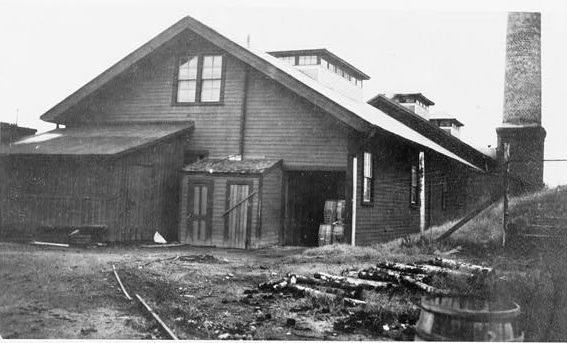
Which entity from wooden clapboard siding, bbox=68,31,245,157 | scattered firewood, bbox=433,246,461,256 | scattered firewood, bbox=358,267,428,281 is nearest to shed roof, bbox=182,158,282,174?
wooden clapboard siding, bbox=68,31,245,157

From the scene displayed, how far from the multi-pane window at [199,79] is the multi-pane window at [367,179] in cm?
465

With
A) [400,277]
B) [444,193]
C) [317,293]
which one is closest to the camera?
[317,293]

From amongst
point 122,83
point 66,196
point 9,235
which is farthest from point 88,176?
point 122,83

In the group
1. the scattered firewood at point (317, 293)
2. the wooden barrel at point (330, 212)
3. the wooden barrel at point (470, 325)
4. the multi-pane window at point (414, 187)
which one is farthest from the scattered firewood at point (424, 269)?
the multi-pane window at point (414, 187)

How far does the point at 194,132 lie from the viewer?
1571 cm

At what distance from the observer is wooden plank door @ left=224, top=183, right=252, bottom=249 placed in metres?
13.9

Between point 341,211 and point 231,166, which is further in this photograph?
point 231,166

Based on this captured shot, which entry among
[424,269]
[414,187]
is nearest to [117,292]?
[424,269]

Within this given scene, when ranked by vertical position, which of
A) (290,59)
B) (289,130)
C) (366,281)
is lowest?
(366,281)

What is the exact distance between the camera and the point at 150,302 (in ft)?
22.4

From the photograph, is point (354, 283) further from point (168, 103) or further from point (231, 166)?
point (168, 103)

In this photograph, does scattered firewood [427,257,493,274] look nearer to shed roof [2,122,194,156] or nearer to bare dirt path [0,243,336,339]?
bare dirt path [0,243,336,339]

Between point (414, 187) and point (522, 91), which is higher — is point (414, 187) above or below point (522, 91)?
below

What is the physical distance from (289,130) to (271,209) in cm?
223
